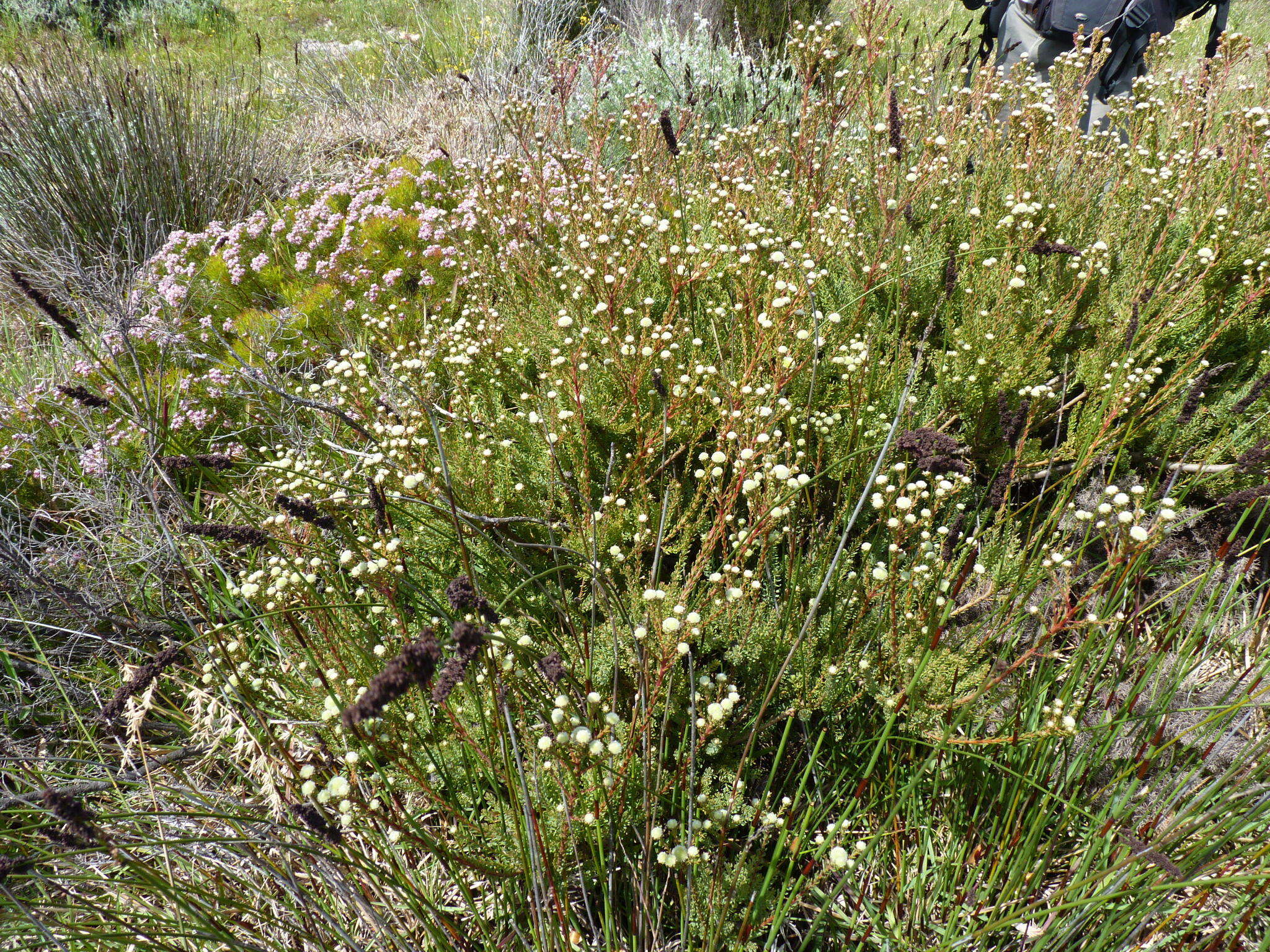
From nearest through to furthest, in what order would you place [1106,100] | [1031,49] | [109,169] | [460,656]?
[460,656], [109,169], [1106,100], [1031,49]

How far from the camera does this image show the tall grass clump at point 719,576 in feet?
5.21

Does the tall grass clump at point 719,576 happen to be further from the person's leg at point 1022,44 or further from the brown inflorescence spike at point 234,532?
the person's leg at point 1022,44

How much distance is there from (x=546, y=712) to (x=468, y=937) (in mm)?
644

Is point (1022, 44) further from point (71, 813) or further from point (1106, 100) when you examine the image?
point (71, 813)

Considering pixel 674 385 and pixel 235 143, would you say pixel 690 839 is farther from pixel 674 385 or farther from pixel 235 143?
pixel 235 143

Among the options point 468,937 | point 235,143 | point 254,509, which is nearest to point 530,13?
point 235,143

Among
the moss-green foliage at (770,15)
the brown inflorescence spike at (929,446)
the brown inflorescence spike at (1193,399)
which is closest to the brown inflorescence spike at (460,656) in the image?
the brown inflorescence spike at (929,446)

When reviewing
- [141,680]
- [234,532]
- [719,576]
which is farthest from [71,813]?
[719,576]

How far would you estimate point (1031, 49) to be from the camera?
541 centimetres

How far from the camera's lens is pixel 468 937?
71.2 inches

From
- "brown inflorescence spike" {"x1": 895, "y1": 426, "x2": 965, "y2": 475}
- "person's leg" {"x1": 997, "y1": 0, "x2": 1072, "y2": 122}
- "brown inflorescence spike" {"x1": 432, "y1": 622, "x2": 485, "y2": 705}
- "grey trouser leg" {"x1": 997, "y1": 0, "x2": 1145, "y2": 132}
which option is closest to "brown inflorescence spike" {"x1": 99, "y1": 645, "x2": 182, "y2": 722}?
"brown inflorescence spike" {"x1": 432, "y1": 622, "x2": 485, "y2": 705}

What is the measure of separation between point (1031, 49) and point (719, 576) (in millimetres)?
5825

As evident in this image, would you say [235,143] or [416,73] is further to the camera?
[416,73]

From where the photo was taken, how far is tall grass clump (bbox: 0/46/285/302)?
16.2 ft
